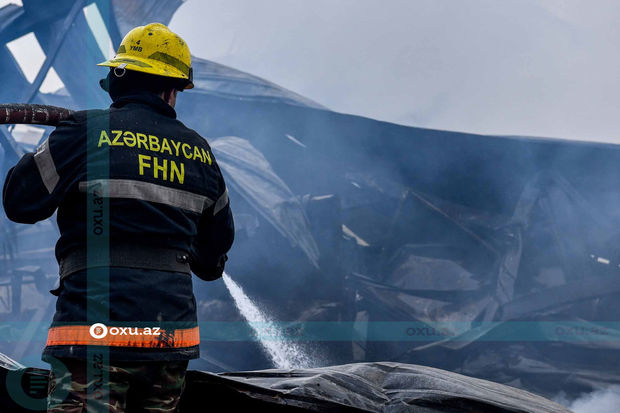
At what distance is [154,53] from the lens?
4.41ft

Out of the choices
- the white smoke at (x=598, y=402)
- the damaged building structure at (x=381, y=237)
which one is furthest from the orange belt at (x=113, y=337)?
the white smoke at (x=598, y=402)

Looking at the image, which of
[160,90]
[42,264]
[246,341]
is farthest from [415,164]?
[160,90]

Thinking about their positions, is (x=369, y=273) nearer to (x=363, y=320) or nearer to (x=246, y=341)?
(x=363, y=320)

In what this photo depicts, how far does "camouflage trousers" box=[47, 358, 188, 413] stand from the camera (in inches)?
41.6

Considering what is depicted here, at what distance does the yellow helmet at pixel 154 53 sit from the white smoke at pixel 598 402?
5104 mm

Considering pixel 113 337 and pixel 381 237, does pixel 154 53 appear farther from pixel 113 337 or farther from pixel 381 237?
pixel 381 237

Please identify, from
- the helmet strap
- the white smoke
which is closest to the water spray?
the white smoke

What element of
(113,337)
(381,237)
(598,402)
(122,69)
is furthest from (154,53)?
(381,237)

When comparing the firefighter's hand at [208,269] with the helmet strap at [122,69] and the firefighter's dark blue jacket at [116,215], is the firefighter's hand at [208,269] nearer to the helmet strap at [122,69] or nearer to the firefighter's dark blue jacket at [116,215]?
the firefighter's dark blue jacket at [116,215]

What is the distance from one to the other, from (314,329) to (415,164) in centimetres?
286

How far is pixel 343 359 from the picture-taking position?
5.23 m

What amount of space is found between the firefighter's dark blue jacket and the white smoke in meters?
5.01

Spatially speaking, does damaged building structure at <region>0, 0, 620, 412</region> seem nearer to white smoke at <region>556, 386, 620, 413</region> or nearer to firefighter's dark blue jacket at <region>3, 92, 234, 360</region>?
white smoke at <region>556, 386, 620, 413</region>

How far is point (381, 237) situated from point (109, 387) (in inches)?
224
